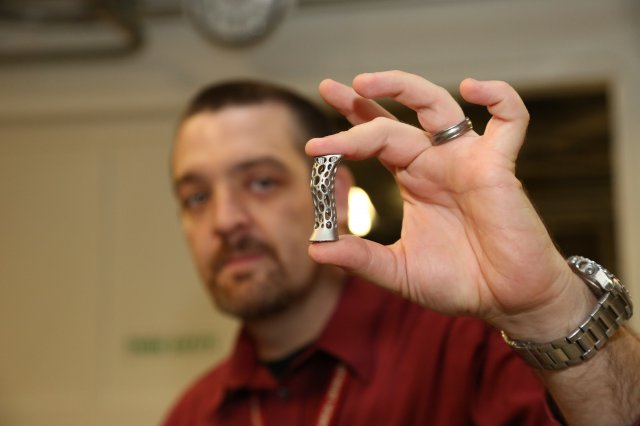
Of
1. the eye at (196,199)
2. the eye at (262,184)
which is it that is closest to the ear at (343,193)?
the eye at (262,184)

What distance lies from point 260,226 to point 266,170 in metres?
0.10

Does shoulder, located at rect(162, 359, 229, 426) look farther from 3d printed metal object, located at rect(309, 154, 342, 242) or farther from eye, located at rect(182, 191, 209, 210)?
3d printed metal object, located at rect(309, 154, 342, 242)

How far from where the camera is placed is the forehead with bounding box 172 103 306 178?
4.15 feet

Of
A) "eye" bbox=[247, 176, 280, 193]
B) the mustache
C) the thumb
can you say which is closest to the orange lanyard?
the mustache

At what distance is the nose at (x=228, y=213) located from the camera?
1.22 m

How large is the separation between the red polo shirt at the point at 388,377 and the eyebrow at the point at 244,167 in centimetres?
26

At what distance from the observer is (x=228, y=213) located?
1223mm

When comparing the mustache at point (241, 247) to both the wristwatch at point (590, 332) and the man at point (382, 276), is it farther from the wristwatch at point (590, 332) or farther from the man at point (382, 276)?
the wristwatch at point (590, 332)

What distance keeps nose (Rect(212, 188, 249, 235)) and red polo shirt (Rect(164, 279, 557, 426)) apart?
0.77 feet

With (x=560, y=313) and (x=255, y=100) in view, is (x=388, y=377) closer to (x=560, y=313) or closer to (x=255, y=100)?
(x=560, y=313)

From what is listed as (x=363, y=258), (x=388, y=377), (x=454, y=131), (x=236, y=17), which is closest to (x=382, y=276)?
(x=363, y=258)

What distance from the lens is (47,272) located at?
7.68 ft

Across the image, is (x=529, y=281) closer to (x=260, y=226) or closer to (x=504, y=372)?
(x=504, y=372)

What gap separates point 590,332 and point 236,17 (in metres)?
1.58
